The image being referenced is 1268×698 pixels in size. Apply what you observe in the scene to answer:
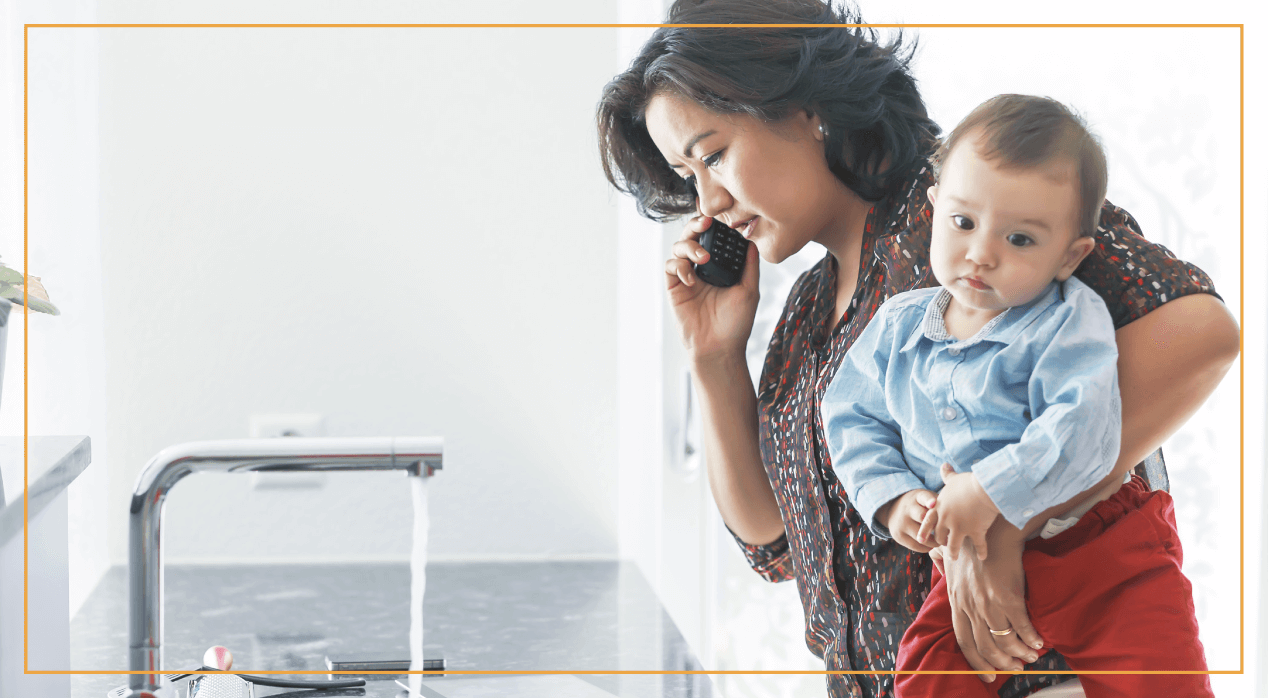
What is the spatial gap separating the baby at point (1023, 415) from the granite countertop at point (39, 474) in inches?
25.1

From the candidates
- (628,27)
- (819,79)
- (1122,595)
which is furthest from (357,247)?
(1122,595)

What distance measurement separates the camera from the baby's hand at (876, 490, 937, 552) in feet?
2.01

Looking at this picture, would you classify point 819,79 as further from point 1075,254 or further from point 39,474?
point 39,474

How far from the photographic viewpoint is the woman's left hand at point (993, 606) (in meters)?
0.61

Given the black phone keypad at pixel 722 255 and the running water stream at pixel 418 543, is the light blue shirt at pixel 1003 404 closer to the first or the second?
the black phone keypad at pixel 722 255

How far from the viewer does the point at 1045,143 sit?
1.87ft

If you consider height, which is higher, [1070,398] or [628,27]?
[628,27]

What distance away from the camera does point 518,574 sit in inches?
32.8

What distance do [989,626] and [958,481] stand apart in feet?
0.38

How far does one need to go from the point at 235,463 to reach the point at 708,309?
430mm

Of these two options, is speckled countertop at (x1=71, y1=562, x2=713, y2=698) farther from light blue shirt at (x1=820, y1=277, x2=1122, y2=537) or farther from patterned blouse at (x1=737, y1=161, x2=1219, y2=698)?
light blue shirt at (x1=820, y1=277, x2=1122, y2=537)

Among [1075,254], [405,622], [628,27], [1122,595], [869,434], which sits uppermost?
[628,27]

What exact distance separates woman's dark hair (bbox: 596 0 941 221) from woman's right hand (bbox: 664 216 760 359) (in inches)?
5.2

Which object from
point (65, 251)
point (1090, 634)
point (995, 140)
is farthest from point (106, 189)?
point (1090, 634)
